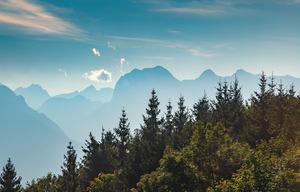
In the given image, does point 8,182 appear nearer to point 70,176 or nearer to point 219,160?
point 70,176

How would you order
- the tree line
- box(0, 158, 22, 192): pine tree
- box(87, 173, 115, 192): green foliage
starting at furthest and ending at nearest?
box(0, 158, 22, 192): pine tree
box(87, 173, 115, 192): green foliage
the tree line

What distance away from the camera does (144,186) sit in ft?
61.6

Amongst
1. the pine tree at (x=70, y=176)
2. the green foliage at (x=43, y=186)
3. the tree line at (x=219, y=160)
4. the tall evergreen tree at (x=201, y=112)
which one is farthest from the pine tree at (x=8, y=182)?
the tall evergreen tree at (x=201, y=112)

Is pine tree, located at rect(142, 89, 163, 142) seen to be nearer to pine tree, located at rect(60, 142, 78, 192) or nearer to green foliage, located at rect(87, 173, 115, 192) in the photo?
pine tree, located at rect(60, 142, 78, 192)

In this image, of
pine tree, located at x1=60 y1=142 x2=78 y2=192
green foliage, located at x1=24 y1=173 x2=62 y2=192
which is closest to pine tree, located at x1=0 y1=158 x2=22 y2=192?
pine tree, located at x1=60 y1=142 x2=78 y2=192

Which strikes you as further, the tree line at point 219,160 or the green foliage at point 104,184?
the green foliage at point 104,184

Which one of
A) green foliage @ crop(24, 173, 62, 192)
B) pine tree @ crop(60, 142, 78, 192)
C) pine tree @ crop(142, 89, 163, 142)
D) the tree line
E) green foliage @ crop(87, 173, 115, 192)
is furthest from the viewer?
pine tree @ crop(142, 89, 163, 142)

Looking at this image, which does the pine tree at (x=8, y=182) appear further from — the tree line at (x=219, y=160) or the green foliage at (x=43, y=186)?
the tree line at (x=219, y=160)

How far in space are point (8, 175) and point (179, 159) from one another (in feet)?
171

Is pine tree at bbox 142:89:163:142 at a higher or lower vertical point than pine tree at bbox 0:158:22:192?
higher

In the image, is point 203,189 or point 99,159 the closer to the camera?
point 203,189

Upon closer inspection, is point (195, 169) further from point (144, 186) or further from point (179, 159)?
point (144, 186)

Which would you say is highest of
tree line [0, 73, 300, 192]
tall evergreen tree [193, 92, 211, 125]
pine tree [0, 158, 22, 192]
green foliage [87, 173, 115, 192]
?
tall evergreen tree [193, 92, 211, 125]

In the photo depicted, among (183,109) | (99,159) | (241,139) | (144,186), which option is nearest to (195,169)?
(144,186)
